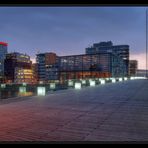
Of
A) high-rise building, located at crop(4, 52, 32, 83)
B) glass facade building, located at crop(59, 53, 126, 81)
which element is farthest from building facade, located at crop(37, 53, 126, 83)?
high-rise building, located at crop(4, 52, 32, 83)

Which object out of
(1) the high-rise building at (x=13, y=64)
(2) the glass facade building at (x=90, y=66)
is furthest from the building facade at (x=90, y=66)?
(1) the high-rise building at (x=13, y=64)

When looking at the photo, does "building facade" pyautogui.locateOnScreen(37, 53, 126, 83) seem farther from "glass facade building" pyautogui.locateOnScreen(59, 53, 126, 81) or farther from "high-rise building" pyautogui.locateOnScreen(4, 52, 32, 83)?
"high-rise building" pyautogui.locateOnScreen(4, 52, 32, 83)

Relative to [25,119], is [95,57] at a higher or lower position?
higher

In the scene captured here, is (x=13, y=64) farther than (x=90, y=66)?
Yes

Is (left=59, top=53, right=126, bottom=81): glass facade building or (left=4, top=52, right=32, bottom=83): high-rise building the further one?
(left=4, top=52, right=32, bottom=83): high-rise building

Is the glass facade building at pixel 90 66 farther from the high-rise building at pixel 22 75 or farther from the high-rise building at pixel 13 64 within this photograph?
the high-rise building at pixel 13 64

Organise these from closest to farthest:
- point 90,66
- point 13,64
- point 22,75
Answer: point 90,66 → point 22,75 → point 13,64

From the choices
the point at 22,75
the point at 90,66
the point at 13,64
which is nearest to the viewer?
the point at 90,66

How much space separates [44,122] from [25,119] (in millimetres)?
811

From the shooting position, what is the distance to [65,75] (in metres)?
149

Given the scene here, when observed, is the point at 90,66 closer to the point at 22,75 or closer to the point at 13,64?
the point at 22,75

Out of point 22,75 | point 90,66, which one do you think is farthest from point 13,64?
point 90,66
